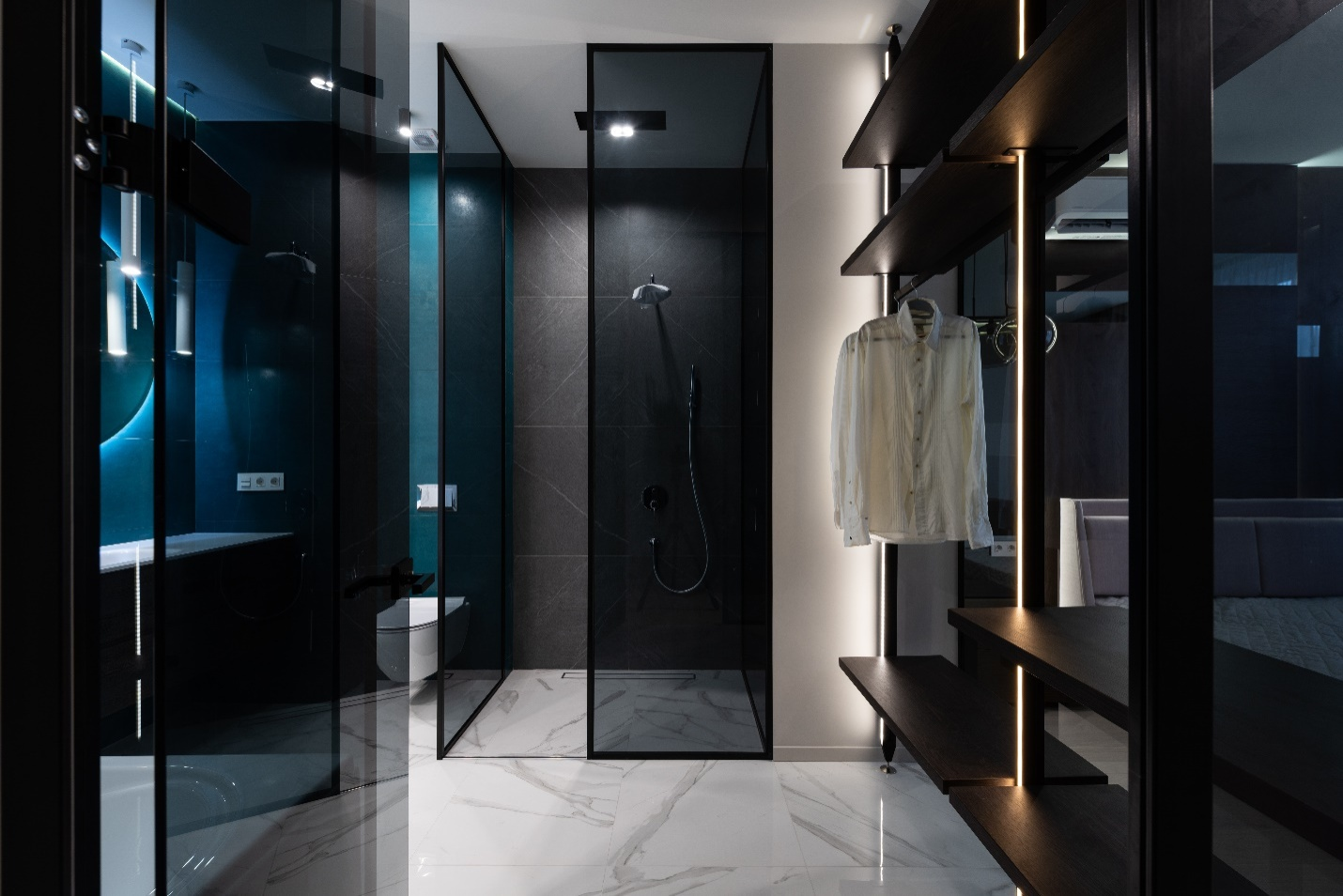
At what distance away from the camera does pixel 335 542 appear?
126cm

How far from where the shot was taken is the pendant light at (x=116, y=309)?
803mm

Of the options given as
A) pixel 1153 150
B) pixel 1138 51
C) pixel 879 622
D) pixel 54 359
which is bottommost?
pixel 879 622

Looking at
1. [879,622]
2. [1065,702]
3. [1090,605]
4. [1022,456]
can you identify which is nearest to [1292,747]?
[1090,605]

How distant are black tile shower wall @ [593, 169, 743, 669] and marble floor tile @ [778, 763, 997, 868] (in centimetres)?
58

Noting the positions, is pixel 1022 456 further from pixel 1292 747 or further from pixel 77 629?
pixel 77 629

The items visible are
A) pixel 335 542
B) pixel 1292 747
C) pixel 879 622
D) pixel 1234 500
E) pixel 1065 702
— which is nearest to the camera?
pixel 1292 747

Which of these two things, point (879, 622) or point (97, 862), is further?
point (879, 622)

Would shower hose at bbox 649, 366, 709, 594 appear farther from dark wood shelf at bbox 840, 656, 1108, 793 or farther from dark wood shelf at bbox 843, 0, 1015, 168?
dark wood shelf at bbox 843, 0, 1015, 168

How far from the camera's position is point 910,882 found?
71.3 inches

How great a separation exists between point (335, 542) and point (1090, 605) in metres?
1.75

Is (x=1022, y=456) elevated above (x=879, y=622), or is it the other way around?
(x=1022, y=456)

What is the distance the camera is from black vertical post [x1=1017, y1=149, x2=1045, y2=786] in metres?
1.57

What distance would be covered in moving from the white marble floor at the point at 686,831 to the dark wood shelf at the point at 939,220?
1976 mm

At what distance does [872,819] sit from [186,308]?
241cm
